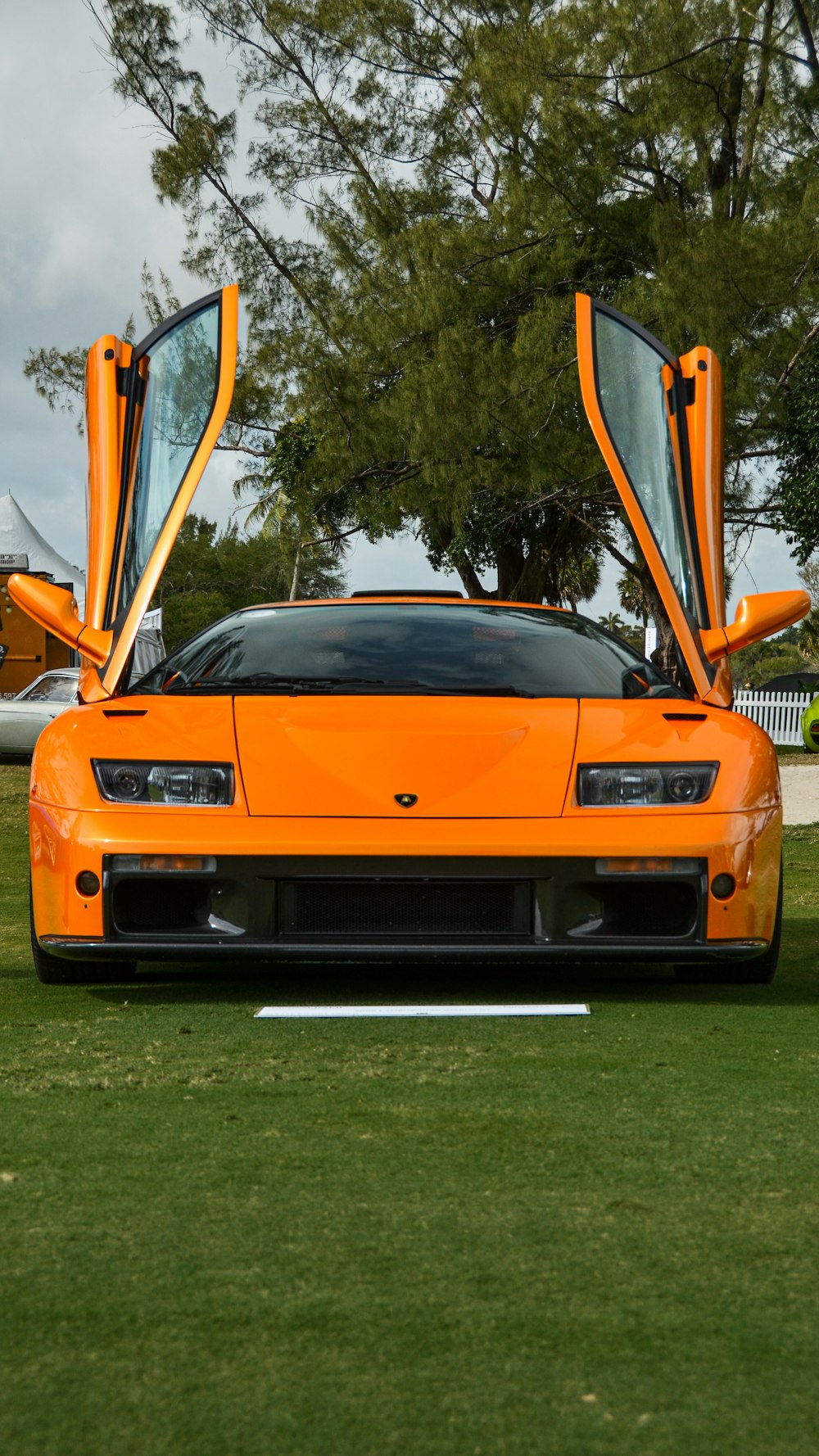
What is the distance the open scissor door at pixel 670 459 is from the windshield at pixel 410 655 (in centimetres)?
24

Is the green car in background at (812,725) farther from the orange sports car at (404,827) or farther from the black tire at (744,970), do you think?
the black tire at (744,970)

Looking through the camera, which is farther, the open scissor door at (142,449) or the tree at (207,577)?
the tree at (207,577)

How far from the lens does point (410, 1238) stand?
7.57ft

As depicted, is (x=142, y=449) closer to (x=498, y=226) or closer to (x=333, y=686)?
(x=333, y=686)

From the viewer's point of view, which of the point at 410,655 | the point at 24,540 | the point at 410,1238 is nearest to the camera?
the point at 410,1238

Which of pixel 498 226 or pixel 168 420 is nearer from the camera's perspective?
pixel 168 420

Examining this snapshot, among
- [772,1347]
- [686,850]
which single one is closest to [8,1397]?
[772,1347]

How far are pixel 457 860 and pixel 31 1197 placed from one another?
1.74 m

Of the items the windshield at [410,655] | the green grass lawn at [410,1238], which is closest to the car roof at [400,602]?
the windshield at [410,655]

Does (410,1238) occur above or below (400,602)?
below

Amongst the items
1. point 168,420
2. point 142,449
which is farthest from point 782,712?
point 142,449

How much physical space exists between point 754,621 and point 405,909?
149 centimetres

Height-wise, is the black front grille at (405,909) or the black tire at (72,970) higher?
the black front grille at (405,909)

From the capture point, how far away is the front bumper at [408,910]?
4.05 meters
